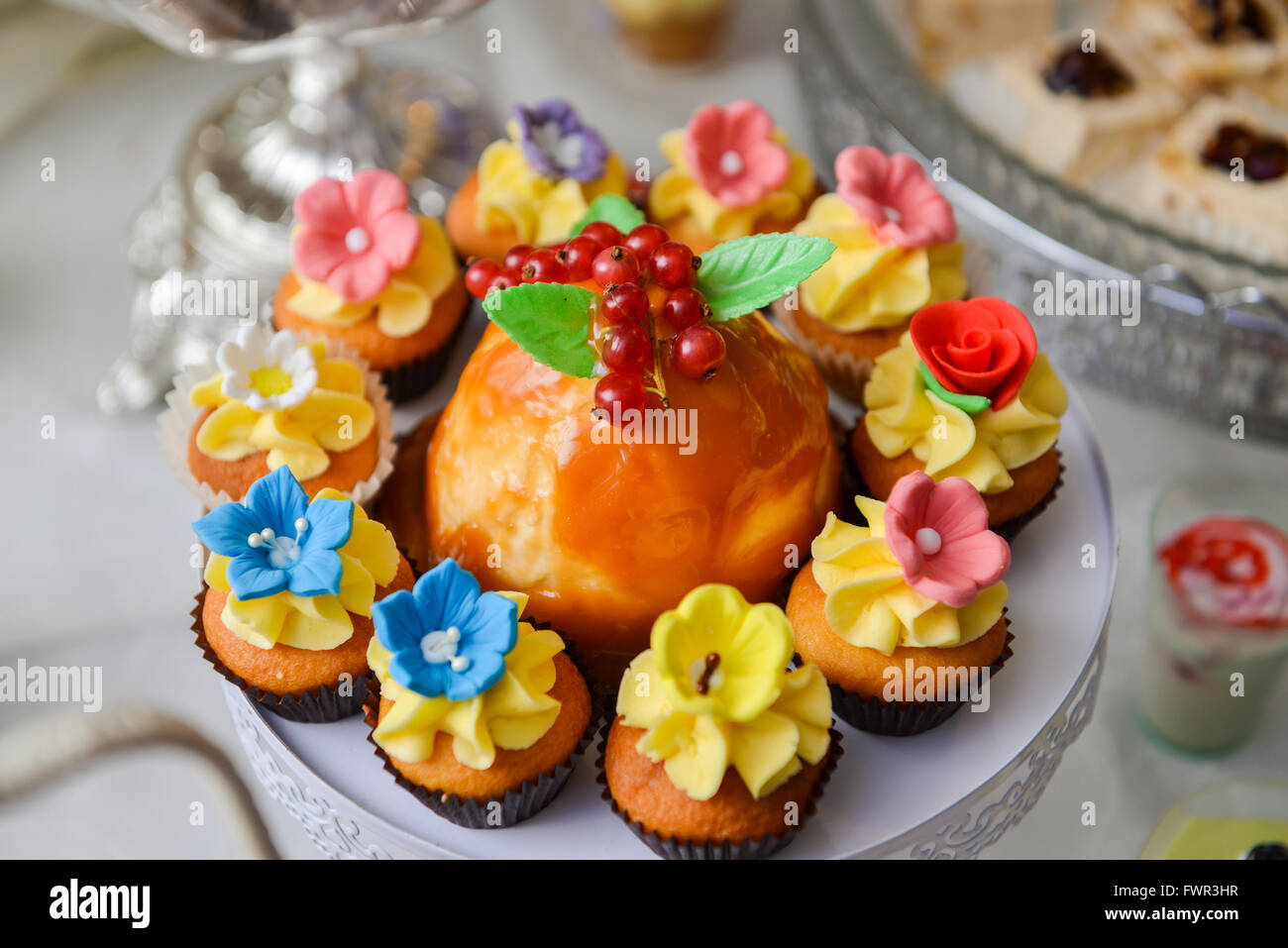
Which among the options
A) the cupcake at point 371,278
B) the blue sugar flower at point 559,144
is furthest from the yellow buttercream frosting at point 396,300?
the blue sugar flower at point 559,144

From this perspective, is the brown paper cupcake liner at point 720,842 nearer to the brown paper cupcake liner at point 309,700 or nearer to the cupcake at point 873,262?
the brown paper cupcake liner at point 309,700

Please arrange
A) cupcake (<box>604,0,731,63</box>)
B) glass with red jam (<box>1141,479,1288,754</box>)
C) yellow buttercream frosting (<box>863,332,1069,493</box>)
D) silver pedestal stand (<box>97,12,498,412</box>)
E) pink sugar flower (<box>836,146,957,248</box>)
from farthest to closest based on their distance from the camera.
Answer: cupcake (<box>604,0,731,63</box>) < silver pedestal stand (<box>97,12,498,412</box>) < glass with red jam (<box>1141,479,1288,754</box>) < pink sugar flower (<box>836,146,957,248</box>) < yellow buttercream frosting (<box>863,332,1069,493</box>)

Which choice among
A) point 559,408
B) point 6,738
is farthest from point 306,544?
point 6,738

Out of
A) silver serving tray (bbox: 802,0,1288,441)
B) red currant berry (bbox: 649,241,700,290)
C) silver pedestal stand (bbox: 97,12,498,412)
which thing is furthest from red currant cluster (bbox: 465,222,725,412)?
silver pedestal stand (bbox: 97,12,498,412)

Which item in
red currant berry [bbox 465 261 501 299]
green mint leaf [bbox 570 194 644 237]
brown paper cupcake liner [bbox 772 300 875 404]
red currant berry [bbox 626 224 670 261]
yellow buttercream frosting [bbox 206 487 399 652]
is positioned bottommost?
yellow buttercream frosting [bbox 206 487 399 652]

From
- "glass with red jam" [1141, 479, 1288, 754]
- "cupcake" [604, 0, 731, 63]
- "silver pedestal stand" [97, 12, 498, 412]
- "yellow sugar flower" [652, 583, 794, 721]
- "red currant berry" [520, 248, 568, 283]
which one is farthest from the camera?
"cupcake" [604, 0, 731, 63]

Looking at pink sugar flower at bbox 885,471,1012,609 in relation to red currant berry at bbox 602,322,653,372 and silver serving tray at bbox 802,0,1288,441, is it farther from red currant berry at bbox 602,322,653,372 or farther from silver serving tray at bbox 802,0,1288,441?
silver serving tray at bbox 802,0,1288,441

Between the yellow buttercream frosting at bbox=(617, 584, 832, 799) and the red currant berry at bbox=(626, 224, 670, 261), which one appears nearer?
the yellow buttercream frosting at bbox=(617, 584, 832, 799)
